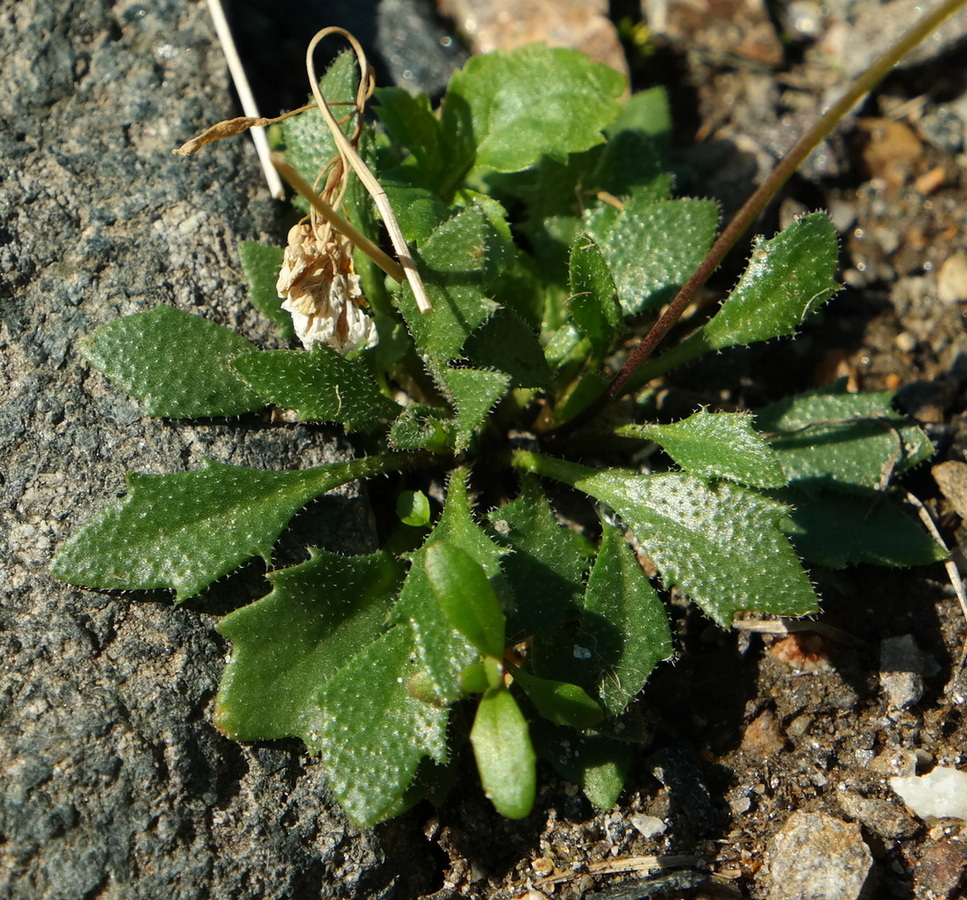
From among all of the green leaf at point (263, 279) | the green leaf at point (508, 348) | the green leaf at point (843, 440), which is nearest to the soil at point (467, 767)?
the green leaf at point (263, 279)

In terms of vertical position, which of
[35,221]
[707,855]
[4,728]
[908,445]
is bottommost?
[707,855]

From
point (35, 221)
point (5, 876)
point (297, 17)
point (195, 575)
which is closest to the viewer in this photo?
point (5, 876)

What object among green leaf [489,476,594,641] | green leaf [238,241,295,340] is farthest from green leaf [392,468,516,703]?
green leaf [238,241,295,340]

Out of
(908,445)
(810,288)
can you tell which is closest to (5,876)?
(810,288)

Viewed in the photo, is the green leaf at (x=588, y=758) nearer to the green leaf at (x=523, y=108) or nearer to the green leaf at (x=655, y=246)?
the green leaf at (x=655, y=246)

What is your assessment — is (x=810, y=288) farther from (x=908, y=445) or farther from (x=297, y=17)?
(x=297, y=17)

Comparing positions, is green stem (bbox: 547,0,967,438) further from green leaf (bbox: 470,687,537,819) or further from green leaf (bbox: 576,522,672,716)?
green leaf (bbox: 470,687,537,819)

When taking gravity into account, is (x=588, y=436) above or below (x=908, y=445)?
above
